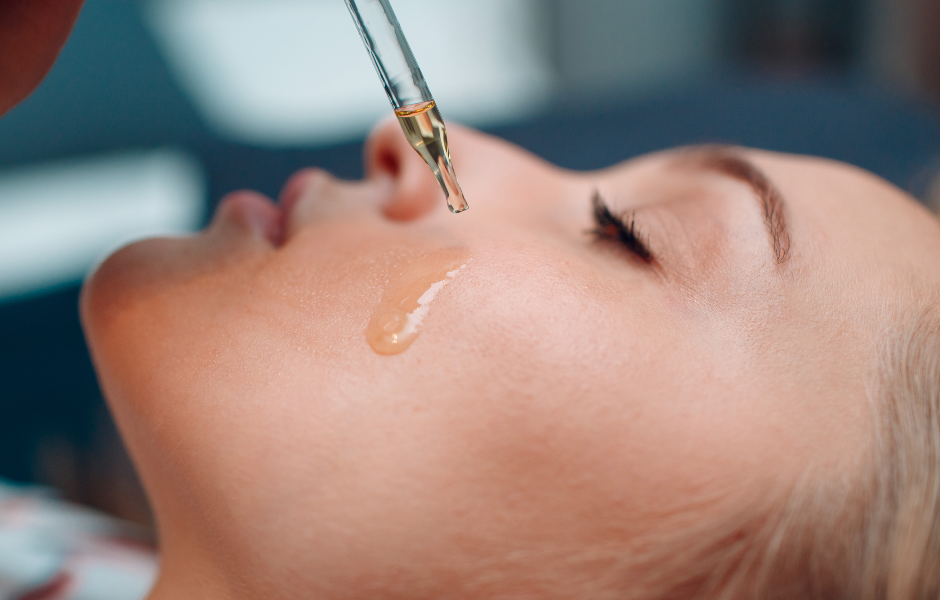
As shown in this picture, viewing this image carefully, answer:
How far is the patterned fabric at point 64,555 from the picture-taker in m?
0.83

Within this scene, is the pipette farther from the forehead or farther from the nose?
the forehead

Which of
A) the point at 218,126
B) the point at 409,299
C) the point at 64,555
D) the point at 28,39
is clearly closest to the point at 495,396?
the point at 409,299

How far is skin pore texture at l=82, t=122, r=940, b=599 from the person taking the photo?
444 millimetres

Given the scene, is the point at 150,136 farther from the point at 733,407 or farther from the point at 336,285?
the point at 733,407

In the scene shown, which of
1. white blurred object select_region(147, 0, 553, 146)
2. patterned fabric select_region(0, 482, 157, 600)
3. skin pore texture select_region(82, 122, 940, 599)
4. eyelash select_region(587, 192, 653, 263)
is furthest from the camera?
white blurred object select_region(147, 0, 553, 146)

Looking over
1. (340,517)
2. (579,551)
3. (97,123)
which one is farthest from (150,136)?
(579,551)

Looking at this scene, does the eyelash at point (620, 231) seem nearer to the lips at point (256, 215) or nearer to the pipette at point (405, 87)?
the pipette at point (405, 87)

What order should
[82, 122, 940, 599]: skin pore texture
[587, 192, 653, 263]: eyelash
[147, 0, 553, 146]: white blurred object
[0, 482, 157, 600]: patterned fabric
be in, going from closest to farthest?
[82, 122, 940, 599]: skin pore texture, [587, 192, 653, 263]: eyelash, [0, 482, 157, 600]: patterned fabric, [147, 0, 553, 146]: white blurred object

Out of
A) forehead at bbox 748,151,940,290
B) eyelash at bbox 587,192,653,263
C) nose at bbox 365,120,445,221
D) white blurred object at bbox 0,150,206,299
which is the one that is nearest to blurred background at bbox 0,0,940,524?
white blurred object at bbox 0,150,206,299

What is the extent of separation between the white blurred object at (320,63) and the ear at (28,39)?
92 cm

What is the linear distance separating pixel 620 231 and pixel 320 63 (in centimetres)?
181

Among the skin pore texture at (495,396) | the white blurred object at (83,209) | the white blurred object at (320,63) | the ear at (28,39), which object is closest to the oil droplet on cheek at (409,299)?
the skin pore texture at (495,396)

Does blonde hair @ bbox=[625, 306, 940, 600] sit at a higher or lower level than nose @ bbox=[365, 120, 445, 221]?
lower

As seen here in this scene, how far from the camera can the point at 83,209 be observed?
136cm
